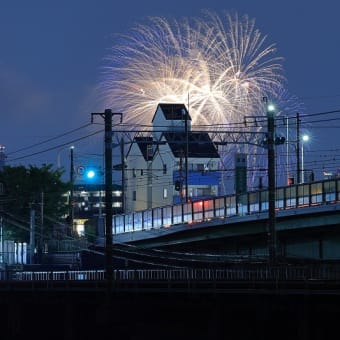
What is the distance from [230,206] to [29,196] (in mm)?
36800

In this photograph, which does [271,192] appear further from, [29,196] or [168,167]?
[168,167]

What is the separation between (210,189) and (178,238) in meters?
39.8

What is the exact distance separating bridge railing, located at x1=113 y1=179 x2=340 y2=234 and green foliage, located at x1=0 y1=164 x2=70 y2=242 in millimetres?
10044

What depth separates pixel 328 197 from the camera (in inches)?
2785

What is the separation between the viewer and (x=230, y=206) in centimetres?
8262

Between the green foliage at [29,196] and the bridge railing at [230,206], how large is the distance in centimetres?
1004

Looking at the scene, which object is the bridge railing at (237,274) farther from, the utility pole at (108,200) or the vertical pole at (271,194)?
the utility pole at (108,200)

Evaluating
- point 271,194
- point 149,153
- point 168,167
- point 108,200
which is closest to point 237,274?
point 271,194

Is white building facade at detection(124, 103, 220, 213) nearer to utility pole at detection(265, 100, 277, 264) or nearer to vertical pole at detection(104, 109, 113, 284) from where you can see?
utility pole at detection(265, 100, 277, 264)

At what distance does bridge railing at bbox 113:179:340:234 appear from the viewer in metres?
71.7

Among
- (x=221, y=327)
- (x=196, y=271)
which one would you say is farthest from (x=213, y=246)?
(x=221, y=327)

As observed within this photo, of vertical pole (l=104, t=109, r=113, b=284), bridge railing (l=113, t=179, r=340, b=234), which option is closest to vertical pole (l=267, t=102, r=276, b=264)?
vertical pole (l=104, t=109, r=113, b=284)

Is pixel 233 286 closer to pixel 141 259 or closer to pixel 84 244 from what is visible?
pixel 141 259

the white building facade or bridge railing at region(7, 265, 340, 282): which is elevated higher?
the white building facade
